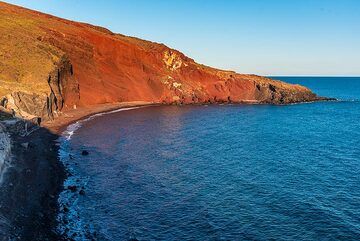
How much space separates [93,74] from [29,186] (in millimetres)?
83730

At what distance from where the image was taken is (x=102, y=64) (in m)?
134

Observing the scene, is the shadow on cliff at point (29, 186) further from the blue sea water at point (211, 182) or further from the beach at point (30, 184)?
the blue sea water at point (211, 182)

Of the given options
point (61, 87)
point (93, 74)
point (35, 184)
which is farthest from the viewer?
point (93, 74)

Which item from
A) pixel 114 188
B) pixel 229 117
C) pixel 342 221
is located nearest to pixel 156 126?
pixel 229 117

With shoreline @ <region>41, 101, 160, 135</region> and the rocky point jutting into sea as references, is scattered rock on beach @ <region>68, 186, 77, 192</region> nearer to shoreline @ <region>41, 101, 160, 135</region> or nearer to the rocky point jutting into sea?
the rocky point jutting into sea

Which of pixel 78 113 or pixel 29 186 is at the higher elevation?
pixel 78 113

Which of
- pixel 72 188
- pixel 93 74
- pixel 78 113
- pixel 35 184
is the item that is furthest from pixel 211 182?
pixel 93 74

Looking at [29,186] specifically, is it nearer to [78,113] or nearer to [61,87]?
[78,113]

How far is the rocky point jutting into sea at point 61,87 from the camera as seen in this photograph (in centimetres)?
4690

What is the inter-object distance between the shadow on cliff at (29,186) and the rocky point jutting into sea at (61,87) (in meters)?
0.12

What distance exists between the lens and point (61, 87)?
108500 mm

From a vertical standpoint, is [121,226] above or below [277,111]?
below

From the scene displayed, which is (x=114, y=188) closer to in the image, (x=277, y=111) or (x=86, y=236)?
(x=86, y=236)

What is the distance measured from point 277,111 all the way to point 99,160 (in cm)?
9056
